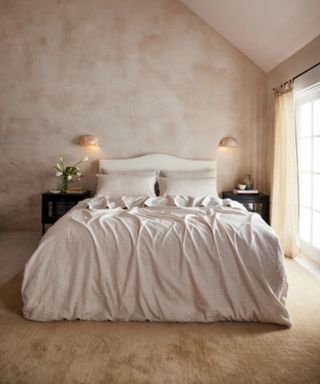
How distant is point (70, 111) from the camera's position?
14.4ft

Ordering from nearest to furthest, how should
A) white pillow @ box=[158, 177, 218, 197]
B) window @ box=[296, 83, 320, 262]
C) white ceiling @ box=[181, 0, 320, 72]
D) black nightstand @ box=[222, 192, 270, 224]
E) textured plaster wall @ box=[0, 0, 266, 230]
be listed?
white ceiling @ box=[181, 0, 320, 72], window @ box=[296, 83, 320, 262], white pillow @ box=[158, 177, 218, 197], black nightstand @ box=[222, 192, 270, 224], textured plaster wall @ box=[0, 0, 266, 230]

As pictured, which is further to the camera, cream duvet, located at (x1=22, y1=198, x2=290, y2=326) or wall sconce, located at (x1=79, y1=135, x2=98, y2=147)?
wall sconce, located at (x1=79, y1=135, x2=98, y2=147)

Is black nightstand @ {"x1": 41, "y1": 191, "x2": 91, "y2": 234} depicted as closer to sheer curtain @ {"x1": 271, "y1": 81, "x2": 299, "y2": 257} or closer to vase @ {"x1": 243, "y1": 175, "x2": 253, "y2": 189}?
vase @ {"x1": 243, "y1": 175, "x2": 253, "y2": 189}

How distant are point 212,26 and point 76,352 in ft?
14.1

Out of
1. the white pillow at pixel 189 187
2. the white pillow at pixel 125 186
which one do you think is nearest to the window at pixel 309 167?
the white pillow at pixel 189 187

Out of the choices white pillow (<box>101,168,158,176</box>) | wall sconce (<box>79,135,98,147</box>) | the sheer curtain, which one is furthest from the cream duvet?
wall sconce (<box>79,135,98,147</box>)

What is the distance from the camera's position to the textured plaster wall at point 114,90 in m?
4.30

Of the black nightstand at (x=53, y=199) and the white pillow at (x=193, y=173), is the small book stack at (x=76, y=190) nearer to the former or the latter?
the black nightstand at (x=53, y=199)

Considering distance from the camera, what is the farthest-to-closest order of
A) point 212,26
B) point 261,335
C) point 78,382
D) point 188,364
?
point 212,26, point 261,335, point 188,364, point 78,382

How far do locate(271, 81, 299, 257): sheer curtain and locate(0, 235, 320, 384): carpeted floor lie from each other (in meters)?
1.35

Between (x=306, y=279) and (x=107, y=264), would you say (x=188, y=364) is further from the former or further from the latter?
(x=306, y=279)

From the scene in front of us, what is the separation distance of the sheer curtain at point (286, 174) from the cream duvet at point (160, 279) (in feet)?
4.94

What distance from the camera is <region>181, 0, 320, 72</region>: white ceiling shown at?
2934 millimetres

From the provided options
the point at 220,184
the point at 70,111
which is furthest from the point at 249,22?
the point at 70,111
